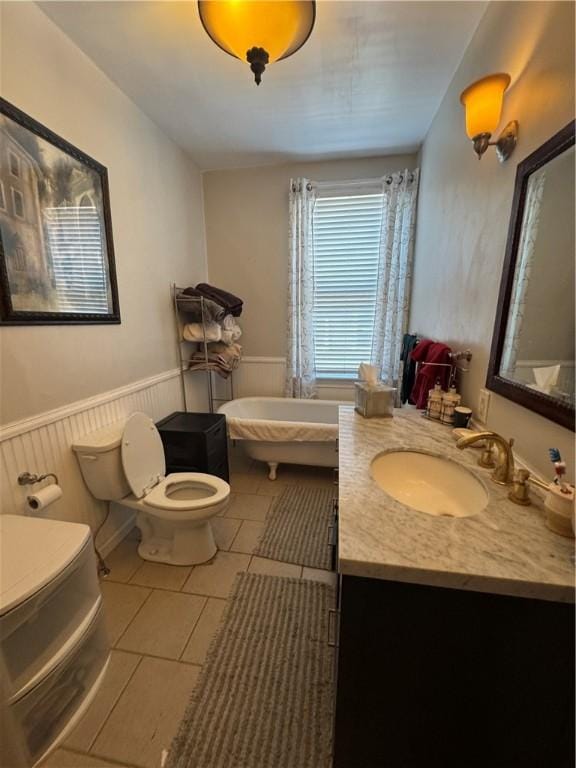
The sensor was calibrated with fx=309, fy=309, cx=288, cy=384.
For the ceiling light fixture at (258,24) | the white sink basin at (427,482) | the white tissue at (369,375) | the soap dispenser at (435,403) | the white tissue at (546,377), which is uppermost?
the ceiling light fixture at (258,24)

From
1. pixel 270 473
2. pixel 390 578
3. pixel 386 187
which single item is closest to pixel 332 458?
pixel 270 473

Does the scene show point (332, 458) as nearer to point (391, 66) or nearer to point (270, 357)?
point (270, 357)

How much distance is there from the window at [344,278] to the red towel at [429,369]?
1.36m

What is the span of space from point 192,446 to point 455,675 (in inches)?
70.6

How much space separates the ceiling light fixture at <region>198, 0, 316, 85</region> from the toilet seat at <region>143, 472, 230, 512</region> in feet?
6.06

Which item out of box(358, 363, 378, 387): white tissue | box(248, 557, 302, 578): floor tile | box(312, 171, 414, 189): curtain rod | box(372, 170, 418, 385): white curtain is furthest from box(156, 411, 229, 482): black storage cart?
box(312, 171, 414, 189): curtain rod

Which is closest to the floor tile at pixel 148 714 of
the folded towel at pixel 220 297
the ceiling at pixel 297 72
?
the folded towel at pixel 220 297

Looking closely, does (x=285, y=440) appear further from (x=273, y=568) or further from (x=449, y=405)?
(x=449, y=405)

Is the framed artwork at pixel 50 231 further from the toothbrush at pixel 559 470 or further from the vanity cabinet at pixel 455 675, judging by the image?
the toothbrush at pixel 559 470

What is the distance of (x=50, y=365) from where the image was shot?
1470 mm

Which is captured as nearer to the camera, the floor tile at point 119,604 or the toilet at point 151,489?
the floor tile at point 119,604

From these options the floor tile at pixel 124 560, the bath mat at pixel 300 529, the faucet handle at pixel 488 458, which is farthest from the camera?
the bath mat at pixel 300 529

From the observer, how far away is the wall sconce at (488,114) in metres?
1.08

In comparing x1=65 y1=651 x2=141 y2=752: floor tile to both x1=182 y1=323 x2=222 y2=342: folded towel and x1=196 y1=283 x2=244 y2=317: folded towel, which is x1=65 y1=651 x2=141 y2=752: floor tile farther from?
x1=196 y1=283 x2=244 y2=317: folded towel
